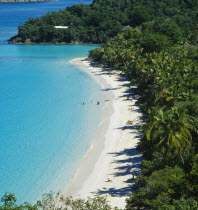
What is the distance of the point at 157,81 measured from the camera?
4425 cm

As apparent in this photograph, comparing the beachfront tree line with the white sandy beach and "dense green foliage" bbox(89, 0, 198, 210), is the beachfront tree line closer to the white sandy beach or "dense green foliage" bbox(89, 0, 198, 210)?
"dense green foliage" bbox(89, 0, 198, 210)

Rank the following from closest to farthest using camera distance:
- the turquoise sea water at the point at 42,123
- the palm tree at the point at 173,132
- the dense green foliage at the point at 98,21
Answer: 1. the palm tree at the point at 173,132
2. the turquoise sea water at the point at 42,123
3. the dense green foliage at the point at 98,21

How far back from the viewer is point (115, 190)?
29.5m

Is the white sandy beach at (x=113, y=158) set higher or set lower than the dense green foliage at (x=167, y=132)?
lower

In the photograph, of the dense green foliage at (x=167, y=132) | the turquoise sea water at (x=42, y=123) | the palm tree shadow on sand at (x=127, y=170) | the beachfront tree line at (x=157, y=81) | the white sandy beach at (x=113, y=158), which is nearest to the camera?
the dense green foliage at (x=167, y=132)

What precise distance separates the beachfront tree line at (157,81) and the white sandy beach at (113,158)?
184 cm

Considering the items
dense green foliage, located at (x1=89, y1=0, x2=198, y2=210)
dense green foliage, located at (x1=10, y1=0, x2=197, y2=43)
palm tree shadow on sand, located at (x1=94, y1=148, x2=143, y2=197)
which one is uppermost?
dense green foliage, located at (x1=10, y1=0, x2=197, y2=43)

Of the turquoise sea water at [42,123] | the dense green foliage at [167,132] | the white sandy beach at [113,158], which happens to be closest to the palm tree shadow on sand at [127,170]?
the white sandy beach at [113,158]

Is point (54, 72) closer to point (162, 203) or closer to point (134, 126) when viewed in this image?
point (134, 126)

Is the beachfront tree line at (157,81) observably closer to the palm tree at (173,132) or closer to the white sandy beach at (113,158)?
the palm tree at (173,132)

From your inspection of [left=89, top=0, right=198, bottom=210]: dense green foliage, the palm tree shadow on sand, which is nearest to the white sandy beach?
the palm tree shadow on sand

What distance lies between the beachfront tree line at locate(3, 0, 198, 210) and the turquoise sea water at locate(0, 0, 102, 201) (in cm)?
435

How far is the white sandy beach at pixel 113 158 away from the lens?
98.3 ft

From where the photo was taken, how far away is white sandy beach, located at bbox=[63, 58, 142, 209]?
30.0 meters
